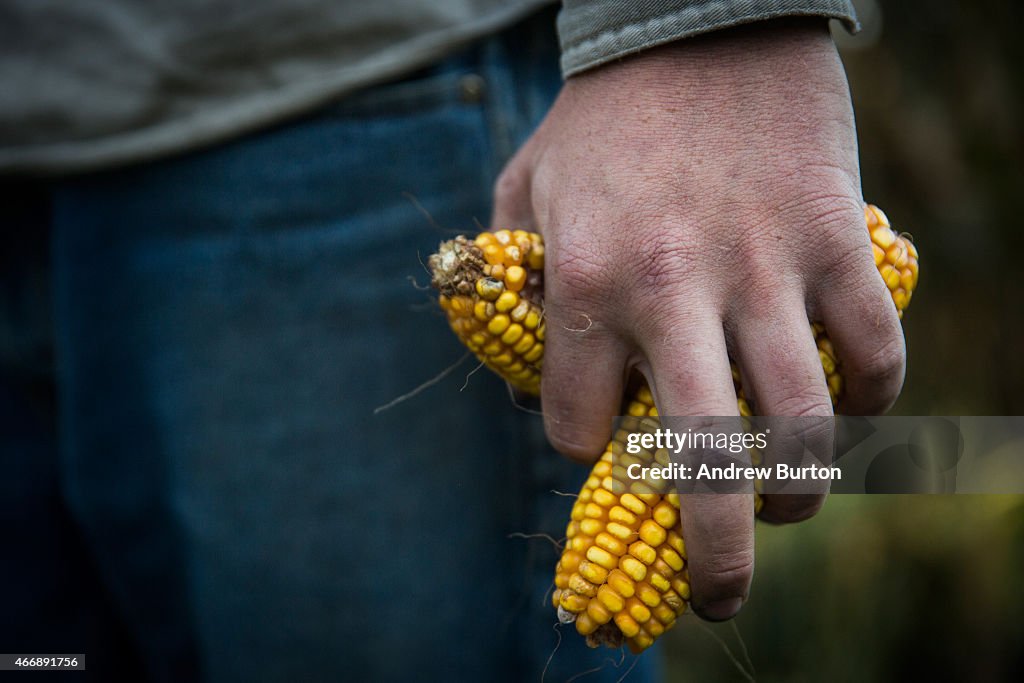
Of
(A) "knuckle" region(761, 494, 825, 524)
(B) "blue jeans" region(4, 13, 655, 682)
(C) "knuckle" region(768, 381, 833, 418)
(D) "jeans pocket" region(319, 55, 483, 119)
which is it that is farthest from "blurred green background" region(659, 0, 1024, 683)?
(D) "jeans pocket" region(319, 55, 483, 119)

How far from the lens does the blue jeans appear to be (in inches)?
40.9

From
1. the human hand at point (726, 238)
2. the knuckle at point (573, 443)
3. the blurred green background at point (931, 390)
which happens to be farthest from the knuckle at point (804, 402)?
the blurred green background at point (931, 390)

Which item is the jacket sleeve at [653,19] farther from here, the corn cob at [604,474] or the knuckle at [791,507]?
the knuckle at [791,507]

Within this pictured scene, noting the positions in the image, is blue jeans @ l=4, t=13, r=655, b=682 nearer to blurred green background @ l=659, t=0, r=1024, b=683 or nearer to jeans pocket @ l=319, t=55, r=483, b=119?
jeans pocket @ l=319, t=55, r=483, b=119

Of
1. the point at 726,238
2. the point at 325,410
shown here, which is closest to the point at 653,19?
the point at 726,238

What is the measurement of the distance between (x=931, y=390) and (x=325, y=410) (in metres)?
3.28

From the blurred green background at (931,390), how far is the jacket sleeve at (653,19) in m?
2.15

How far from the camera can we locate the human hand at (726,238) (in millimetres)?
678

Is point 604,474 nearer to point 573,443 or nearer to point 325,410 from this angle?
point 573,443

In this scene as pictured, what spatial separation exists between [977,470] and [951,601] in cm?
53

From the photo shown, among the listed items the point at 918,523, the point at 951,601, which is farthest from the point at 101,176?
the point at 951,601

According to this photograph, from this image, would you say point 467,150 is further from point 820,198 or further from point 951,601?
point 951,601

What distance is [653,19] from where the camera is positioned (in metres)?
0.70

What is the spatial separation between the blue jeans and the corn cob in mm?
242
